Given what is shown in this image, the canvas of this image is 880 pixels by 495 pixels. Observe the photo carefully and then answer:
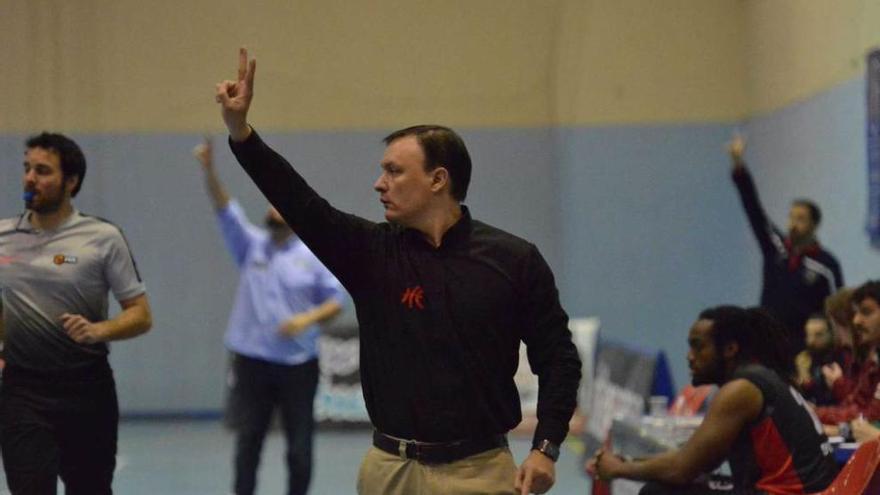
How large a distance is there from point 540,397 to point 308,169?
9.81 meters

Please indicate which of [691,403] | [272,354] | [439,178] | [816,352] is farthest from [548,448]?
[691,403]

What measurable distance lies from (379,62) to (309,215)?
386 inches

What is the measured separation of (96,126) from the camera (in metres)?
13.1

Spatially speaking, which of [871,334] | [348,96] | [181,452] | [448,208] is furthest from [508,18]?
[448,208]

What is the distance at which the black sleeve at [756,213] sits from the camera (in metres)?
8.44

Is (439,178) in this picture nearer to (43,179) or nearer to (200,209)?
(43,179)

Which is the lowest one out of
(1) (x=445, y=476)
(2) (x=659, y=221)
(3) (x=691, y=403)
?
(3) (x=691, y=403)

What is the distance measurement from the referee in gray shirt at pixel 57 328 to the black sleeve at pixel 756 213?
452cm

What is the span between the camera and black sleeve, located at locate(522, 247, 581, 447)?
11.9ft

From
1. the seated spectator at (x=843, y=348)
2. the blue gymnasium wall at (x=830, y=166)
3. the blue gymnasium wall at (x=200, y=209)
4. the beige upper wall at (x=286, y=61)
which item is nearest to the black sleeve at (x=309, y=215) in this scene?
the seated spectator at (x=843, y=348)

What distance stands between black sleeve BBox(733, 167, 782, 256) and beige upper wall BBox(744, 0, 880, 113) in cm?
163

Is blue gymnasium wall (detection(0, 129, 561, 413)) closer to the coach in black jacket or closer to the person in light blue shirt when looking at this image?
the coach in black jacket

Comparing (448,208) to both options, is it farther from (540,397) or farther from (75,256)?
(75,256)

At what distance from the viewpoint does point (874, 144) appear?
30.1 feet
